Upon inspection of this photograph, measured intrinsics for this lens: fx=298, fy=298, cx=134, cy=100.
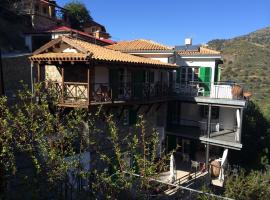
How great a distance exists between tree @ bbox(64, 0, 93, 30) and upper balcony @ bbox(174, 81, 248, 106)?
97.4 feet

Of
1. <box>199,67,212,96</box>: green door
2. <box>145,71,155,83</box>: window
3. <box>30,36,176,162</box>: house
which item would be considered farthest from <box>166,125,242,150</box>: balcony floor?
<box>145,71,155,83</box>: window

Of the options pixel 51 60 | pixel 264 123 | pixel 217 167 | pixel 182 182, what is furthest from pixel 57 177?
pixel 264 123

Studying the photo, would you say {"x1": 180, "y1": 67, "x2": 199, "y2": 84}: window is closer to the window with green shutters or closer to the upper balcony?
the upper balcony

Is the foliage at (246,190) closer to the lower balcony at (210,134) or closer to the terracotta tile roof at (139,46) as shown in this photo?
the lower balcony at (210,134)

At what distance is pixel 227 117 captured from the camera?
22.9 m

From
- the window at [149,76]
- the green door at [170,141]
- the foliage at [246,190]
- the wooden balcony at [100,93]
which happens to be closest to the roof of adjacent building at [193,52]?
the window at [149,76]

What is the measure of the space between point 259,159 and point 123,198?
2058 centimetres

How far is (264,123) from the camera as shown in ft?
113

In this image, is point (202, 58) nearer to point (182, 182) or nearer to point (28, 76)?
point (182, 182)

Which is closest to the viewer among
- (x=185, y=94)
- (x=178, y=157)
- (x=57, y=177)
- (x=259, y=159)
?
(x=57, y=177)

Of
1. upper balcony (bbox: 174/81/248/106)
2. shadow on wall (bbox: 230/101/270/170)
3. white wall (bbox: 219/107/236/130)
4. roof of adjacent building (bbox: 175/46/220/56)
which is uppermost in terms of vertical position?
roof of adjacent building (bbox: 175/46/220/56)

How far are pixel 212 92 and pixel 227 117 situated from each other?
2.96 meters

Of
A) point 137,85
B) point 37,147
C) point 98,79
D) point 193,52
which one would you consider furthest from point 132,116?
point 37,147

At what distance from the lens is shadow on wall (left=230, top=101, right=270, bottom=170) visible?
1092 inches
